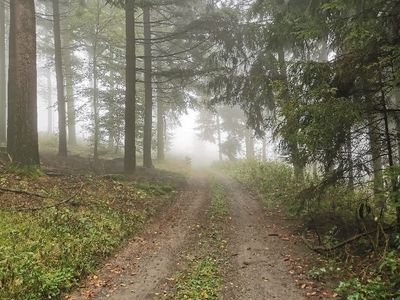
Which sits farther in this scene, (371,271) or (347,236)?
(347,236)

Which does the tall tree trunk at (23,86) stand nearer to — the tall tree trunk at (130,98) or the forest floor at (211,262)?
the forest floor at (211,262)

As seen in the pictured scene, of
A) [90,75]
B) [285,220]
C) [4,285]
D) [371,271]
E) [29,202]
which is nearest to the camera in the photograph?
[4,285]

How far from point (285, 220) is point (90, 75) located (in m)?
17.1

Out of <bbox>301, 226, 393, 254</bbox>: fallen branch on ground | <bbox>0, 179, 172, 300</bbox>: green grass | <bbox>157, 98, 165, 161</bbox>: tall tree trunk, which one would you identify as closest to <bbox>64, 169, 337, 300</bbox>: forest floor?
<bbox>301, 226, 393, 254</bbox>: fallen branch on ground

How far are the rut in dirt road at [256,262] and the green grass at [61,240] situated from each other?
2727 millimetres

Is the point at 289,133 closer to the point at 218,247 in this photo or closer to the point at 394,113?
the point at 394,113

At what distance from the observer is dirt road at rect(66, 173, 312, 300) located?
21.7 feet

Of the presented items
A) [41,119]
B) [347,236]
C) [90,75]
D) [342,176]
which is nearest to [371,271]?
[347,236]

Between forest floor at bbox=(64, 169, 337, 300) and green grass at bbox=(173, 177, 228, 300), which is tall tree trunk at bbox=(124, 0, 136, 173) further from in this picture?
green grass at bbox=(173, 177, 228, 300)

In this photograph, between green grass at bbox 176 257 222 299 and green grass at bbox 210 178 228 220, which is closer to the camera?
green grass at bbox 176 257 222 299

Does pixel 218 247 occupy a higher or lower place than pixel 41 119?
lower

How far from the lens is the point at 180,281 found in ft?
22.9

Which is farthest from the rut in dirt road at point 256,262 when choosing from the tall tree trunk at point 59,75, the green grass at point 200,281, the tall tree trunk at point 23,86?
the tall tree trunk at point 59,75

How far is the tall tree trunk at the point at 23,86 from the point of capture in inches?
471
